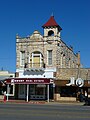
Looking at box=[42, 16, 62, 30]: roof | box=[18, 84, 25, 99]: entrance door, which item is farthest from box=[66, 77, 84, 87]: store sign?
box=[42, 16, 62, 30]: roof

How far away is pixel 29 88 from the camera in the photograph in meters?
44.8

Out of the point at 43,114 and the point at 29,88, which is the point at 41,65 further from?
the point at 43,114

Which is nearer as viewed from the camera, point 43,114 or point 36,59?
point 43,114

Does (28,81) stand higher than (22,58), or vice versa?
(22,58)

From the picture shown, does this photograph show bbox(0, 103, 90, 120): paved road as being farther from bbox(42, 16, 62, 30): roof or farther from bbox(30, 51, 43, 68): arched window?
bbox(42, 16, 62, 30): roof

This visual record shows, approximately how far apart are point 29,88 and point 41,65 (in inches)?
152

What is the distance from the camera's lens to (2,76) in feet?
159

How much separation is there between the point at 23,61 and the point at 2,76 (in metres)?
5.73

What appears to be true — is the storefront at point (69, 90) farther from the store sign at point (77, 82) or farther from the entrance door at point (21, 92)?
the entrance door at point (21, 92)

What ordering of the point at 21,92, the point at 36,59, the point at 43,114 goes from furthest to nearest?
1. the point at 21,92
2. the point at 36,59
3. the point at 43,114

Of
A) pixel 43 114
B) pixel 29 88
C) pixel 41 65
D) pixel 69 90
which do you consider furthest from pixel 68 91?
pixel 43 114

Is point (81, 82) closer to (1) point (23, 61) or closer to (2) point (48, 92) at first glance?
(2) point (48, 92)

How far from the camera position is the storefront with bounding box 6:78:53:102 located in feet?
137

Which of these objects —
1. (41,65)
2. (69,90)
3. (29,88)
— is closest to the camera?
(69,90)
